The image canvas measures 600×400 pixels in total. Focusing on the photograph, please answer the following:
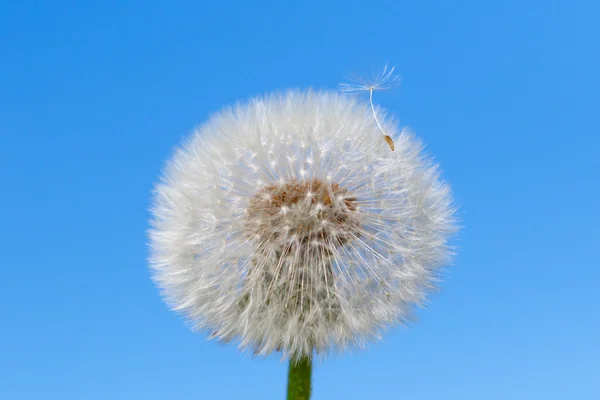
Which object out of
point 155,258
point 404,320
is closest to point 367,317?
point 404,320

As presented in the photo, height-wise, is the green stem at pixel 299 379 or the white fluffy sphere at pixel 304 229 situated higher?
the white fluffy sphere at pixel 304 229

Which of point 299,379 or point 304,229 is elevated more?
point 304,229

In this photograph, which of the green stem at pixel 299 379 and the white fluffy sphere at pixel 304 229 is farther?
the white fluffy sphere at pixel 304 229

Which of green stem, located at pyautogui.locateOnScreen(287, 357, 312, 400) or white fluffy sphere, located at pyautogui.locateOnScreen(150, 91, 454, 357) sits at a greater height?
white fluffy sphere, located at pyautogui.locateOnScreen(150, 91, 454, 357)

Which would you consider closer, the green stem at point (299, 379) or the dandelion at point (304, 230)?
the green stem at point (299, 379)

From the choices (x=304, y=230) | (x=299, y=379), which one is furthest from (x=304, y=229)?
(x=299, y=379)

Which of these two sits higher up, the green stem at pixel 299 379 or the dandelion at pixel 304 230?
the dandelion at pixel 304 230

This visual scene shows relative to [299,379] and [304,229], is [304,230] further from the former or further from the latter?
[299,379]
